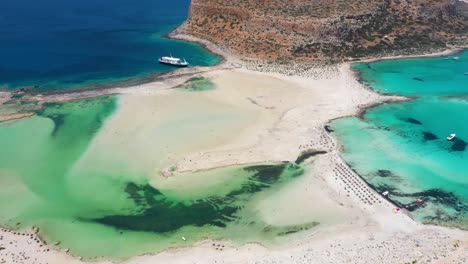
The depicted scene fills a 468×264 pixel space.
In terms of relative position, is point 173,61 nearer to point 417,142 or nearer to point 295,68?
point 295,68

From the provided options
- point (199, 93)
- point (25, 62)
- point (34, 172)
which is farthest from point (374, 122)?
point (25, 62)

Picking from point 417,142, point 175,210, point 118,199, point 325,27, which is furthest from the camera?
point 325,27

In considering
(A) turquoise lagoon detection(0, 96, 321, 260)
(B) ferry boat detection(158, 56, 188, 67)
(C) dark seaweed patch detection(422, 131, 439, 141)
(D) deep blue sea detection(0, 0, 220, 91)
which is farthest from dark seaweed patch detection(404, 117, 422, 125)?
(B) ferry boat detection(158, 56, 188, 67)

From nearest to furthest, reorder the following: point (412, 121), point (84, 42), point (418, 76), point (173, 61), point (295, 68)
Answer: point (412, 121) → point (418, 76) → point (295, 68) → point (173, 61) → point (84, 42)

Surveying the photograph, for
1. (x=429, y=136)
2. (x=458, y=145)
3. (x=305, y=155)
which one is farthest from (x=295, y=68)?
(x=458, y=145)

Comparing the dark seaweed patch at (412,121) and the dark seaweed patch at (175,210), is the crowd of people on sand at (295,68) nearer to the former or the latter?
the dark seaweed patch at (412,121)

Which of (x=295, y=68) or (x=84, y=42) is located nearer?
(x=295, y=68)

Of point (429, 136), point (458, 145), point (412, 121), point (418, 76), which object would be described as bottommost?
point (458, 145)

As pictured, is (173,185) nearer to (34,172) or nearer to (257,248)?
(257,248)
